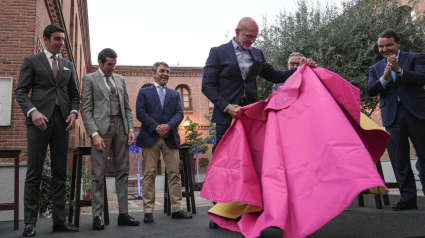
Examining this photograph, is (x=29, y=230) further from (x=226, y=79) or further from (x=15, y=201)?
(x=226, y=79)

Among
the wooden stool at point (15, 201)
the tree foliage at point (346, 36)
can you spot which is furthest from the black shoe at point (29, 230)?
the tree foliage at point (346, 36)

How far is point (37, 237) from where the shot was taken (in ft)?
10.8

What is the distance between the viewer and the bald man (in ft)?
10.8

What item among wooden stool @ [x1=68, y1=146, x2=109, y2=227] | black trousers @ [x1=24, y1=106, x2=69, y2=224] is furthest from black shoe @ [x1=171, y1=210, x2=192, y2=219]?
black trousers @ [x1=24, y1=106, x2=69, y2=224]

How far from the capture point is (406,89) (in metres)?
4.04

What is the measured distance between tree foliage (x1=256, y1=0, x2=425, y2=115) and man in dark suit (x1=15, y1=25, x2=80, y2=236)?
8.01 m

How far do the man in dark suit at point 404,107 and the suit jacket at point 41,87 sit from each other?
375 centimetres

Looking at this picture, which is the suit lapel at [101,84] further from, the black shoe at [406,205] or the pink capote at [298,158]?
the black shoe at [406,205]

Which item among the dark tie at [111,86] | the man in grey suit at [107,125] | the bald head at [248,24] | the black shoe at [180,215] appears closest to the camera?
the bald head at [248,24]

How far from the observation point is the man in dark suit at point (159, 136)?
4.29m

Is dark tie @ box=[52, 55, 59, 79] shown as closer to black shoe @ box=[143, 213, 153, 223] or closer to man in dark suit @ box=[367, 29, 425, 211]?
black shoe @ box=[143, 213, 153, 223]

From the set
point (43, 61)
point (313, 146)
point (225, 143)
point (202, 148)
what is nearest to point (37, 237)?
point (43, 61)

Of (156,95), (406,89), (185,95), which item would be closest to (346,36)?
(406,89)

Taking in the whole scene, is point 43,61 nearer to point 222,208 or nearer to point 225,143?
point 225,143
